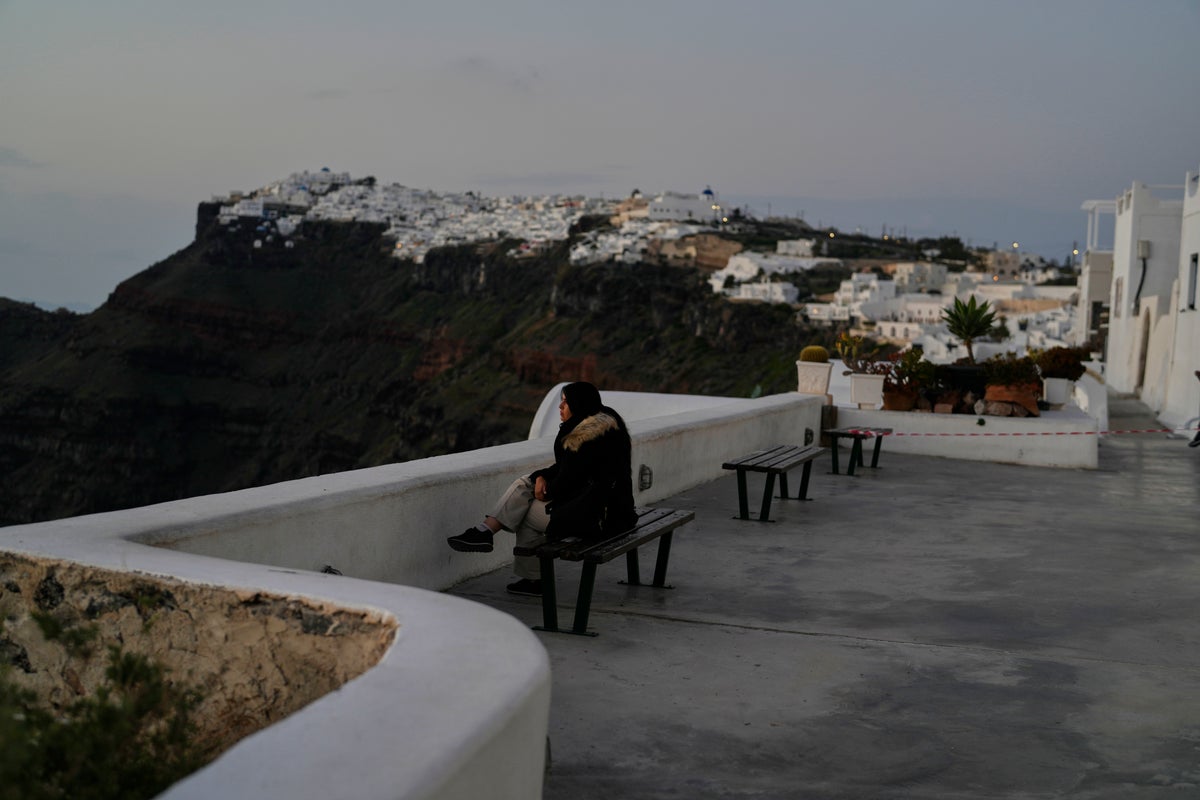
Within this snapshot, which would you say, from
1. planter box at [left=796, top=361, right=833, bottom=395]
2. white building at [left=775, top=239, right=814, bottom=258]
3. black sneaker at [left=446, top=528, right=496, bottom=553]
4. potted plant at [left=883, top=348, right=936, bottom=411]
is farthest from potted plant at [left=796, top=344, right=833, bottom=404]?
white building at [left=775, top=239, right=814, bottom=258]

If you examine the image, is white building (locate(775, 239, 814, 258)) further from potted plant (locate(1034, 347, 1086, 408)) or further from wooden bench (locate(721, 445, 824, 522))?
wooden bench (locate(721, 445, 824, 522))

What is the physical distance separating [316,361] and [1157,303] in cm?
11215

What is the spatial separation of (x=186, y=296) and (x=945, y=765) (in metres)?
141

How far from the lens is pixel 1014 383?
43.3 ft

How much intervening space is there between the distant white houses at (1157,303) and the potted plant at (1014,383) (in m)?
5.95

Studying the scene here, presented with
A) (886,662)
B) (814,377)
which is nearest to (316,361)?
(814,377)

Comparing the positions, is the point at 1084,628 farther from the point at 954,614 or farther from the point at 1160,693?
the point at 1160,693

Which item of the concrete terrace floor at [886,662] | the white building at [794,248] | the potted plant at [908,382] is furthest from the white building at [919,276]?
the concrete terrace floor at [886,662]

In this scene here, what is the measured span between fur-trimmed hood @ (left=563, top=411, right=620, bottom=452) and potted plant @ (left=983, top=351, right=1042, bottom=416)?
27.9ft

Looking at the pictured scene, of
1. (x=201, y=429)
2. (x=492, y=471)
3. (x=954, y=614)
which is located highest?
(x=492, y=471)

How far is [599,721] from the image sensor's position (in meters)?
4.07

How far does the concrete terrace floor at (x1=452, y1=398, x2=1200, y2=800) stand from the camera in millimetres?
3703

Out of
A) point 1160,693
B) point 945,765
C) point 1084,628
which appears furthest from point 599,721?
point 1084,628

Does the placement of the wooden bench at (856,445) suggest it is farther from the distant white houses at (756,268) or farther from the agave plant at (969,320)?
the distant white houses at (756,268)
